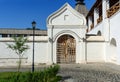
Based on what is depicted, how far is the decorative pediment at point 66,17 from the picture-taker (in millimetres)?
22156

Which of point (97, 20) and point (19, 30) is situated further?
point (19, 30)

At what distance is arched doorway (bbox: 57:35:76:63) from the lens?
22.2 metres

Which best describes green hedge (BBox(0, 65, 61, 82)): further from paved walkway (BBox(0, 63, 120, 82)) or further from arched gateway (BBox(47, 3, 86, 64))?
arched gateway (BBox(47, 3, 86, 64))

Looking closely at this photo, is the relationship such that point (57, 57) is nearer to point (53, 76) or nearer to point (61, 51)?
point (61, 51)

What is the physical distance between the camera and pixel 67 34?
2219cm

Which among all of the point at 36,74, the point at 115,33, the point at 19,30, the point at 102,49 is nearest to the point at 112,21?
the point at 115,33

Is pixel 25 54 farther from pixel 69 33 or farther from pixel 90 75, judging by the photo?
pixel 90 75

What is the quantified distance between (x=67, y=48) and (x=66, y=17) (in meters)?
3.30

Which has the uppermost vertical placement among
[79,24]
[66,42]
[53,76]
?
[79,24]

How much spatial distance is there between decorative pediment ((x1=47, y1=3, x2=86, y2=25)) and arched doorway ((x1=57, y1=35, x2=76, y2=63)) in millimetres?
1605

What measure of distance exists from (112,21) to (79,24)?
3423mm

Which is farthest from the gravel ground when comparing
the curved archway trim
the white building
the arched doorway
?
the curved archway trim

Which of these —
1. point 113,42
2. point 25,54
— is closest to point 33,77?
point 25,54

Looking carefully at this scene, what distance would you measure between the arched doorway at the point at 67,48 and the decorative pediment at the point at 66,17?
5.27 ft
